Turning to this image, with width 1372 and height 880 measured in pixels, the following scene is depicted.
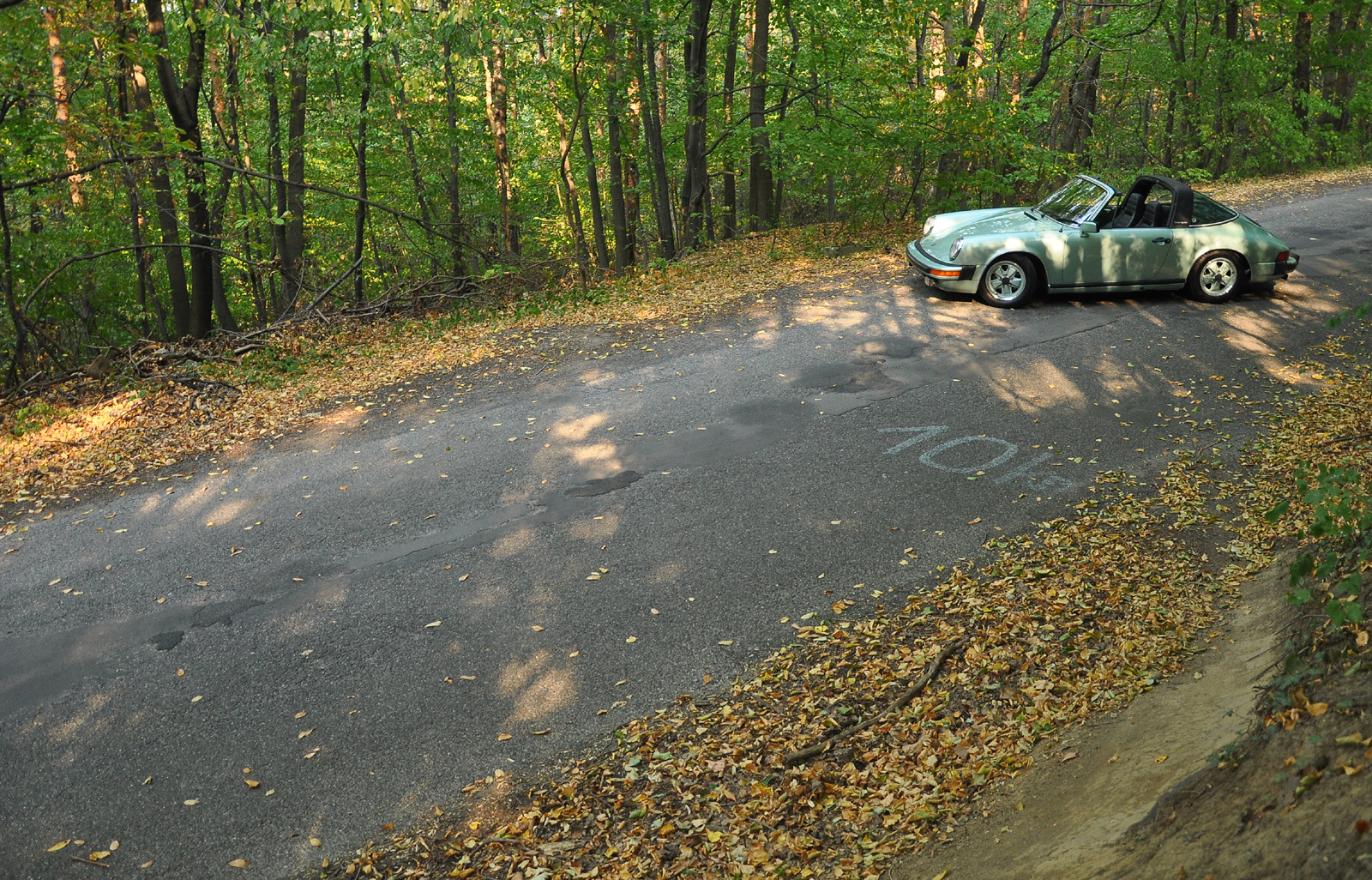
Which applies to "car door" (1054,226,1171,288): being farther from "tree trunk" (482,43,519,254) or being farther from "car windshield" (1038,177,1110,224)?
"tree trunk" (482,43,519,254)

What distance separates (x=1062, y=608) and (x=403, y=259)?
1867cm

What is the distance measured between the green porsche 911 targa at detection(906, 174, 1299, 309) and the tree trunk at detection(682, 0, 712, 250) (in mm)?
7748

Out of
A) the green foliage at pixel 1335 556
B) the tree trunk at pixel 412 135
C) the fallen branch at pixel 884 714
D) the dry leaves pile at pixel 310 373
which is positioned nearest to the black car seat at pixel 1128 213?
the dry leaves pile at pixel 310 373

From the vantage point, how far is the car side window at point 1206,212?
10.6 metres

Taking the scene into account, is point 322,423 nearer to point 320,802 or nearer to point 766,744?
point 320,802

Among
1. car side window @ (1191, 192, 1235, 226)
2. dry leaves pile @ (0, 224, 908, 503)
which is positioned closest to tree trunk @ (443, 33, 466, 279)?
dry leaves pile @ (0, 224, 908, 503)

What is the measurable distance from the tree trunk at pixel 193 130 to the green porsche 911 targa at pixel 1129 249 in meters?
10.9

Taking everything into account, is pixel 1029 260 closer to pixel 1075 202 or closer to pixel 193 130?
pixel 1075 202

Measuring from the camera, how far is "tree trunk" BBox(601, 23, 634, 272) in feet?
49.9

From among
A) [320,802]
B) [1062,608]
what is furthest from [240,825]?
[1062,608]

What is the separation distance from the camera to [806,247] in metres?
16.3

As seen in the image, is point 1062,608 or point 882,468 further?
point 882,468

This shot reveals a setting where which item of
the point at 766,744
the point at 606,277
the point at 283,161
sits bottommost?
the point at 766,744

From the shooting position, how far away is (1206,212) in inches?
421
